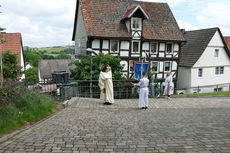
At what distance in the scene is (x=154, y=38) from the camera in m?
26.4

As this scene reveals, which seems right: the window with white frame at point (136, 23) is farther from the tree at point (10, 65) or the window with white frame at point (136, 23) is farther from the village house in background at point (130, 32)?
the tree at point (10, 65)

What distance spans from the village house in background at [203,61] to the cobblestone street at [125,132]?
840 inches

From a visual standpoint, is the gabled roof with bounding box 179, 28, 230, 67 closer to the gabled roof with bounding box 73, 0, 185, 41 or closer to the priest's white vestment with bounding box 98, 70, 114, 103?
the gabled roof with bounding box 73, 0, 185, 41

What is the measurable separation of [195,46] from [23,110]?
27.4 metres

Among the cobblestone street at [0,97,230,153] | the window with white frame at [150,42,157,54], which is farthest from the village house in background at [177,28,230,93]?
the cobblestone street at [0,97,230,153]

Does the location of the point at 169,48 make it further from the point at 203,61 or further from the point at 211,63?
the point at 211,63

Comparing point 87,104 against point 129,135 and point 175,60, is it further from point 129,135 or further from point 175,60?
point 175,60

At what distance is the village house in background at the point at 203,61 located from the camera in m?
30.1

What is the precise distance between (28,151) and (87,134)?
1.68 m

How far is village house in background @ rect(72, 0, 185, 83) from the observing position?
24594 millimetres

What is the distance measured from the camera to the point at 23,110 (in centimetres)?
769

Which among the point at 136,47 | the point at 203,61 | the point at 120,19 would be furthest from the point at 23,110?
the point at 203,61

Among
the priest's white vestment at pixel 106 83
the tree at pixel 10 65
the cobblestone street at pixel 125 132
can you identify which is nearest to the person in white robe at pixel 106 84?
the priest's white vestment at pixel 106 83

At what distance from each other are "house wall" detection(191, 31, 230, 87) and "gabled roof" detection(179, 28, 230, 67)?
84 centimetres
